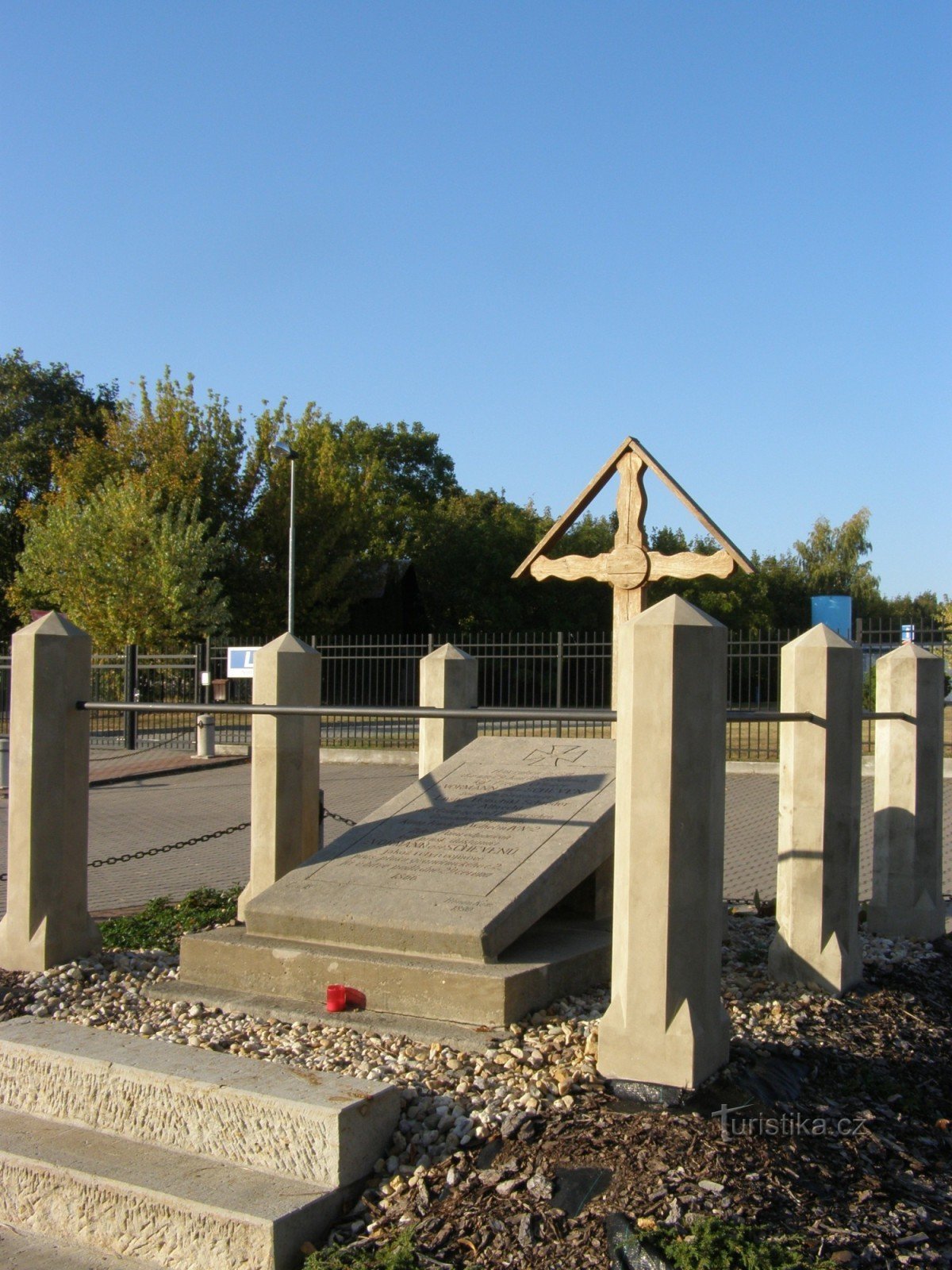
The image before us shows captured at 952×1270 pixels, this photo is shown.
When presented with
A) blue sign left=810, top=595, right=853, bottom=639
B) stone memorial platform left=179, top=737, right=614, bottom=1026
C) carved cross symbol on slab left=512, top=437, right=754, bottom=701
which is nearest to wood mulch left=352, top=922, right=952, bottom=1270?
stone memorial platform left=179, top=737, right=614, bottom=1026

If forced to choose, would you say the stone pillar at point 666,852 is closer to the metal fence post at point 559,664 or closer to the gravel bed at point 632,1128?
the gravel bed at point 632,1128

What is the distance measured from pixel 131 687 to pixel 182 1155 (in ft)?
63.7

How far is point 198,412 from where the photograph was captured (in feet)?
119

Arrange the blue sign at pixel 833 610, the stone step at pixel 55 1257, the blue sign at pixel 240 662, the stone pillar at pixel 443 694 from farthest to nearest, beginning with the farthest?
the blue sign at pixel 240 662 → the blue sign at pixel 833 610 → the stone pillar at pixel 443 694 → the stone step at pixel 55 1257

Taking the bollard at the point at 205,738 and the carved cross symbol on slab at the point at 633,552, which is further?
the bollard at the point at 205,738

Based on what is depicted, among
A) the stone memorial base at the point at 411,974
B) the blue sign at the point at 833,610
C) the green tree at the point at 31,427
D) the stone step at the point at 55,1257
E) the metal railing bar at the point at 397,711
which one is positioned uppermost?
the green tree at the point at 31,427

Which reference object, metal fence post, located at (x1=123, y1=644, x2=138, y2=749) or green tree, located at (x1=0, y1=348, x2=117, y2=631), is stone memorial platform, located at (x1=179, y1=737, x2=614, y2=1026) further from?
green tree, located at (x1=0, y1=348, x2=117, y2=631)

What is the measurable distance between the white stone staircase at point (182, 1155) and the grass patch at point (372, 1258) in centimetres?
10

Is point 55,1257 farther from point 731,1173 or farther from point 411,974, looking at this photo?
point 731,1173

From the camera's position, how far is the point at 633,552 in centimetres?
1183

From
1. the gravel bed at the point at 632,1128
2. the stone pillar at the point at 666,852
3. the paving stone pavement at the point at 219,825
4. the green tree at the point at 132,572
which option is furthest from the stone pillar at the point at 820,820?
the green tree at the point at 132,572

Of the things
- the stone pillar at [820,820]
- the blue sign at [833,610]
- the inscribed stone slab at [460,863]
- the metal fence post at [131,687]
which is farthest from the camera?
the metal fence post at [131,687]

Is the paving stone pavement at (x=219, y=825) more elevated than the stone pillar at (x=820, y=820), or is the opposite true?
the stone pillar at (x=820, y=820)

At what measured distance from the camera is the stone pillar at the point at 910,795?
6.03 m
